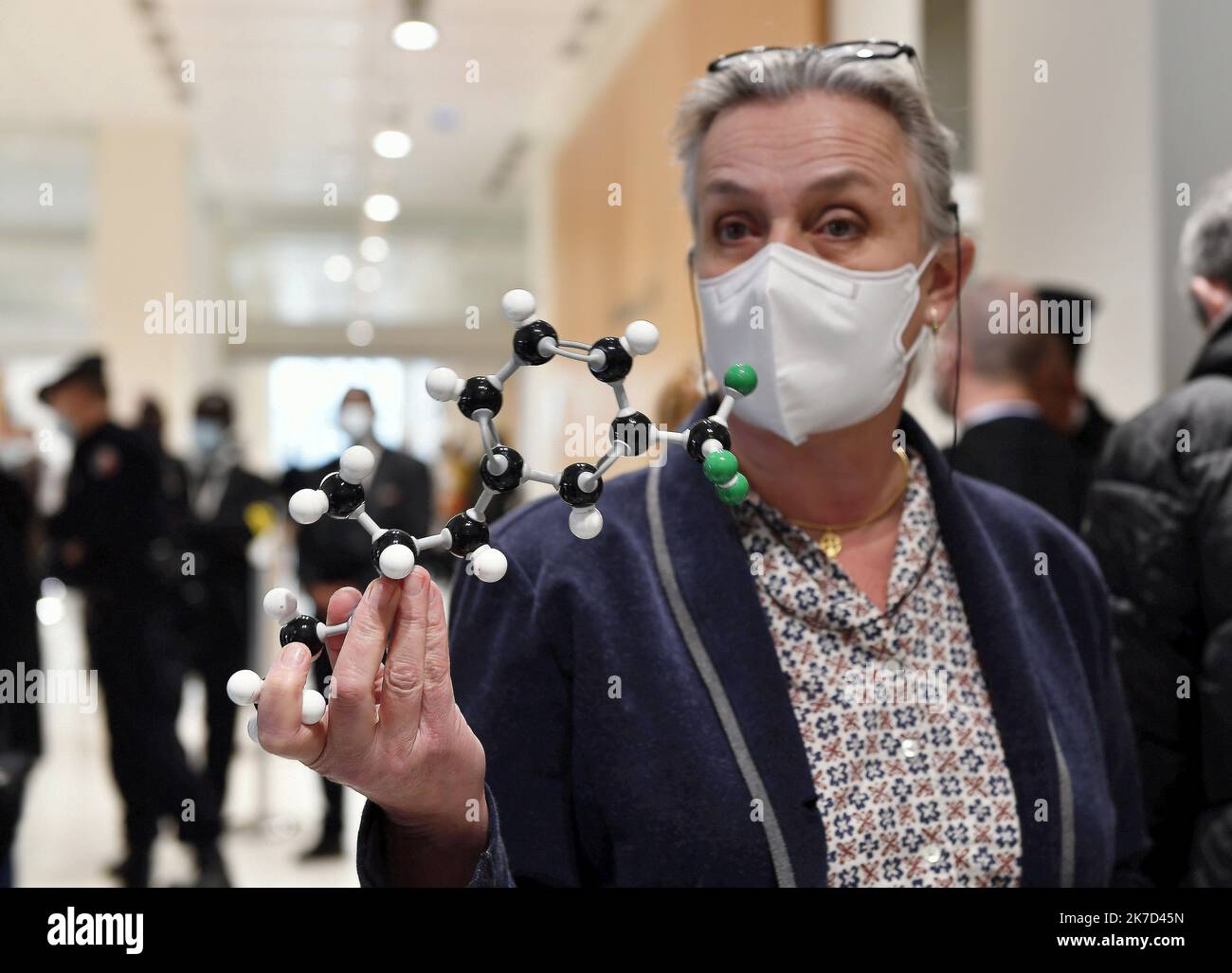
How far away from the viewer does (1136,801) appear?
42.0 inches

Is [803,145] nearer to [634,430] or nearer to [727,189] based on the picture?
[727,189]

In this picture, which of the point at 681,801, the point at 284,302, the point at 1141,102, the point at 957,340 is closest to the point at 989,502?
the point at 957,340

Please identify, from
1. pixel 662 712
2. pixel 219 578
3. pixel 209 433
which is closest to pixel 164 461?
pixel 219 578

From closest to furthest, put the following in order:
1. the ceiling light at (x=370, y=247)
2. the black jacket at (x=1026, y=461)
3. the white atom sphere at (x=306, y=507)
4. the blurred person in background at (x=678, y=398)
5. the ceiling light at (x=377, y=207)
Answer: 1. the white atom sphere at (x=306, y=507)
2. the blurred person in background at (x=678, y=398)
3. the black jacket at (x=1026, y=461)
4. the ceiling light at (x=377, y=207)
5. the ceiling light at (x=370, y=247)

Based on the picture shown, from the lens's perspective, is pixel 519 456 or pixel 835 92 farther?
pixel 835 92

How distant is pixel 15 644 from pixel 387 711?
1.09 m

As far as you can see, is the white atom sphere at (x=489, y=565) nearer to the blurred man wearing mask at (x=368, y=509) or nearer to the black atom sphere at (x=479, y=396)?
the black atom sphere at (x=479, y=396)

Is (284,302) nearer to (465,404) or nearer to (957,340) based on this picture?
(957,340)

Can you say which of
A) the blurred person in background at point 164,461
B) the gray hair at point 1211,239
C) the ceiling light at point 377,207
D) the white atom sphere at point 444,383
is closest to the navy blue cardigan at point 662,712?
the white atom sphere at point 444,383

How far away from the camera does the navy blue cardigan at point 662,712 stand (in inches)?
32.9

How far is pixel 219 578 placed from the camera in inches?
124

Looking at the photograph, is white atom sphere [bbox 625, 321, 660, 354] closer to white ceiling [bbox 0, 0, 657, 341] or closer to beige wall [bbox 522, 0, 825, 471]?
beige wall [bbox 522, 0, 825, 471]

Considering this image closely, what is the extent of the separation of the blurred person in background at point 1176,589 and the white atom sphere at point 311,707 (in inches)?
40.9
